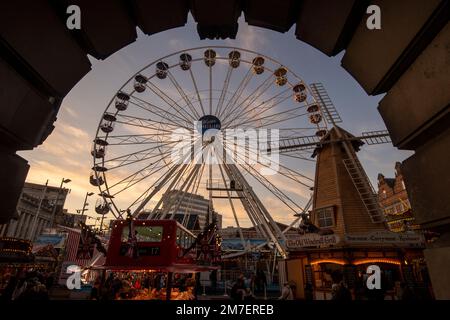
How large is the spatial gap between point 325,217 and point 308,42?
62.9ft

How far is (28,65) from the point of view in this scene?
193 centimetres

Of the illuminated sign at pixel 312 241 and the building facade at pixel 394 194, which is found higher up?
the building facade at pixel 394 194

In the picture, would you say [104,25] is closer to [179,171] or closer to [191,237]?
[191,237]

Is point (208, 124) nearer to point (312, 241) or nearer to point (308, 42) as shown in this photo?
point (312, 241)

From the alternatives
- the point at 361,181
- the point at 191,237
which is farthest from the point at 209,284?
the point at 361,181

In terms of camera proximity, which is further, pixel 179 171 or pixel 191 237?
pixel 179 171

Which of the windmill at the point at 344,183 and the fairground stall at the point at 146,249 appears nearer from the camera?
the fairground stall at the point at 146,249

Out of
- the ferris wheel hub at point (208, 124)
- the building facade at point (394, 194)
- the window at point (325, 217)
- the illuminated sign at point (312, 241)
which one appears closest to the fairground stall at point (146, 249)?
the illuminated sign at point (312, 241)

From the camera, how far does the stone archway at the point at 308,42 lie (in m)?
1.63

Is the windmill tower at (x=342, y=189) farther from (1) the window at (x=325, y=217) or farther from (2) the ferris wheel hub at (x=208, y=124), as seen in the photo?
(2) the ferris wheel hub at (x=208, y=124)

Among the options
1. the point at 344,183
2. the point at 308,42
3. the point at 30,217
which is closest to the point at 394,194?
the point at 344,183

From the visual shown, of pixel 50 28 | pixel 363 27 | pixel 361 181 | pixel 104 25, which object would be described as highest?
pixel 361 181

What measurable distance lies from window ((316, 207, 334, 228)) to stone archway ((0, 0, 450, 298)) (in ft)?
61.6
